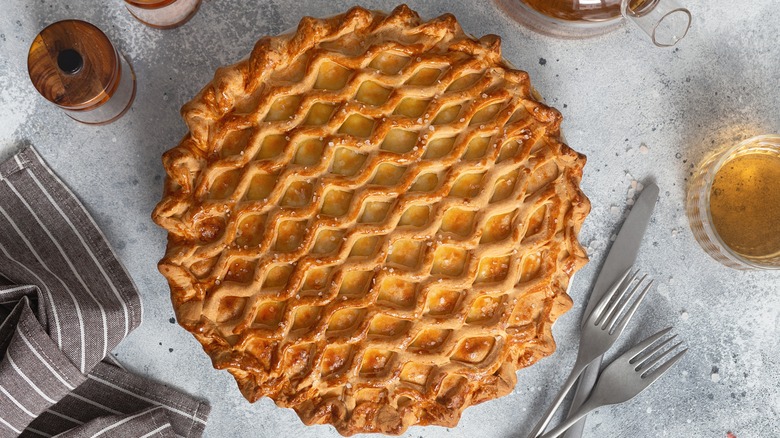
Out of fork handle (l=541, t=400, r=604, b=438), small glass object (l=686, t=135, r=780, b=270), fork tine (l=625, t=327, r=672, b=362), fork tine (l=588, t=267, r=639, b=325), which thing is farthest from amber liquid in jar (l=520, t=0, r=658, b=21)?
fork handle (l=541, t=400, r=604, b=438)

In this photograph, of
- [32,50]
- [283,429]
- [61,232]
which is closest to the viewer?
[32,50]

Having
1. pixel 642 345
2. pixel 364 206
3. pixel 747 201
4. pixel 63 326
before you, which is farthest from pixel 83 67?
pixel 747 201

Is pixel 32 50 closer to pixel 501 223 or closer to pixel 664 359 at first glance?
pixel 501 223

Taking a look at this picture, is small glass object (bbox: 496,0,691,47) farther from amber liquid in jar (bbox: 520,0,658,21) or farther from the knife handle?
the knife handle

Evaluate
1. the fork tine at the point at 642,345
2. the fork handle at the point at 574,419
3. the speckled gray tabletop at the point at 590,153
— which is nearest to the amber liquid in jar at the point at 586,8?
the speckled gray tabletop at the point at 590,153

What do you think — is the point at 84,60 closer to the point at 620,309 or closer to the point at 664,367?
the point at 620,309

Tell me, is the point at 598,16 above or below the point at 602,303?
above

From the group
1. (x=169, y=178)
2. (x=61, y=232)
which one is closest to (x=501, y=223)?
(x=169, y=178)
